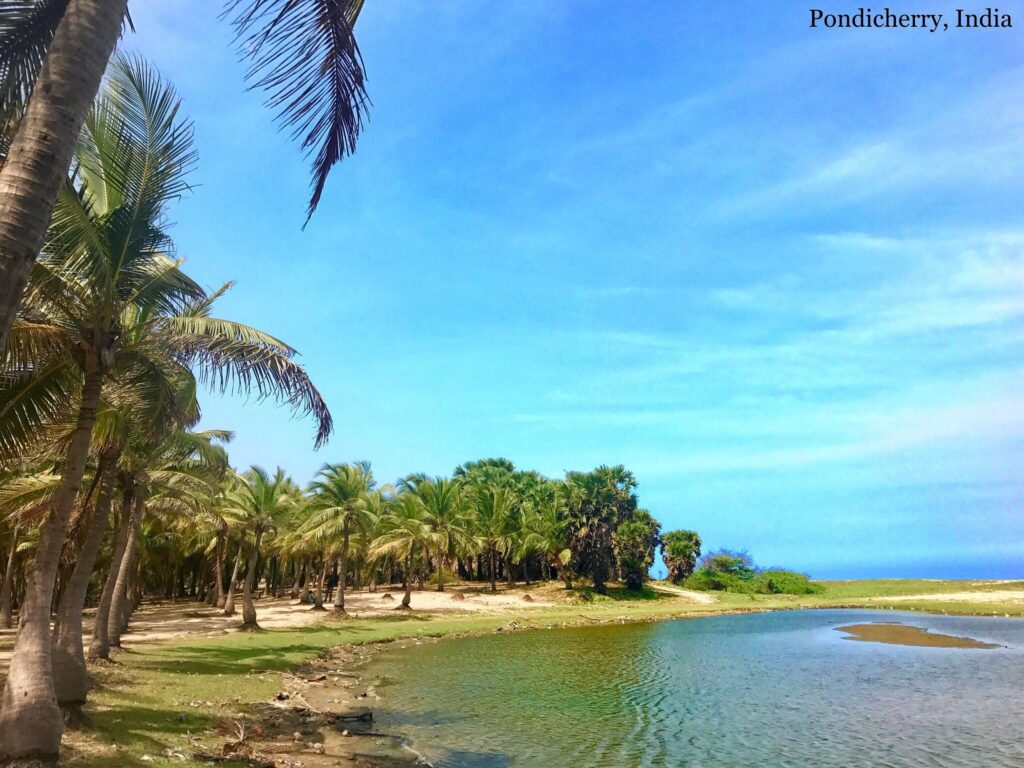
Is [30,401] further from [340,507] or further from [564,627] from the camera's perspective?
[564,627]

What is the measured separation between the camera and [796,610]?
215 feet

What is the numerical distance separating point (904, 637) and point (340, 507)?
3562cm

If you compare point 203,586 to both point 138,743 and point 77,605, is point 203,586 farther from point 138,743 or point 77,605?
point 138,743

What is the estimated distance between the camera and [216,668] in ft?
71.2

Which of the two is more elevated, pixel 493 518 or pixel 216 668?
pixel 493 518

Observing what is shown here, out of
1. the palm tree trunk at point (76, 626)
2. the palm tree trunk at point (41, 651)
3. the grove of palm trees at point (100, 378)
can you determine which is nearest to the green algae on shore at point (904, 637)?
the grove of palm trees at point (100, 378)

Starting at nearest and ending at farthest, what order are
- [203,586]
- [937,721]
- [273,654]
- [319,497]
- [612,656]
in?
[937,721] → [273,654] → [612,656] → [319,497] → [203,586]

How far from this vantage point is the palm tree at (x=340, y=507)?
1753 inches

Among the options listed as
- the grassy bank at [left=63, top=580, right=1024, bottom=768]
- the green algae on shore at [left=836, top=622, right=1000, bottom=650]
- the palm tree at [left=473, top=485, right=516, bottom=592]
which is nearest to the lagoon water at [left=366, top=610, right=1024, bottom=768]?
the green algae on shore at [left=836, top=622, right=1000, bottom=650]

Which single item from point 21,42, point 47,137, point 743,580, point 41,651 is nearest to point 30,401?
point 41,651

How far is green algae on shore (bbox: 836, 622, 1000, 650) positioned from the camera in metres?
35.7

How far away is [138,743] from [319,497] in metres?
35.6

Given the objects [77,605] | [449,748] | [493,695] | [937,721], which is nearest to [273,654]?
[493,695]

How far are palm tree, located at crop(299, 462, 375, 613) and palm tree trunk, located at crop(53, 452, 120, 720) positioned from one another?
27891 mm
